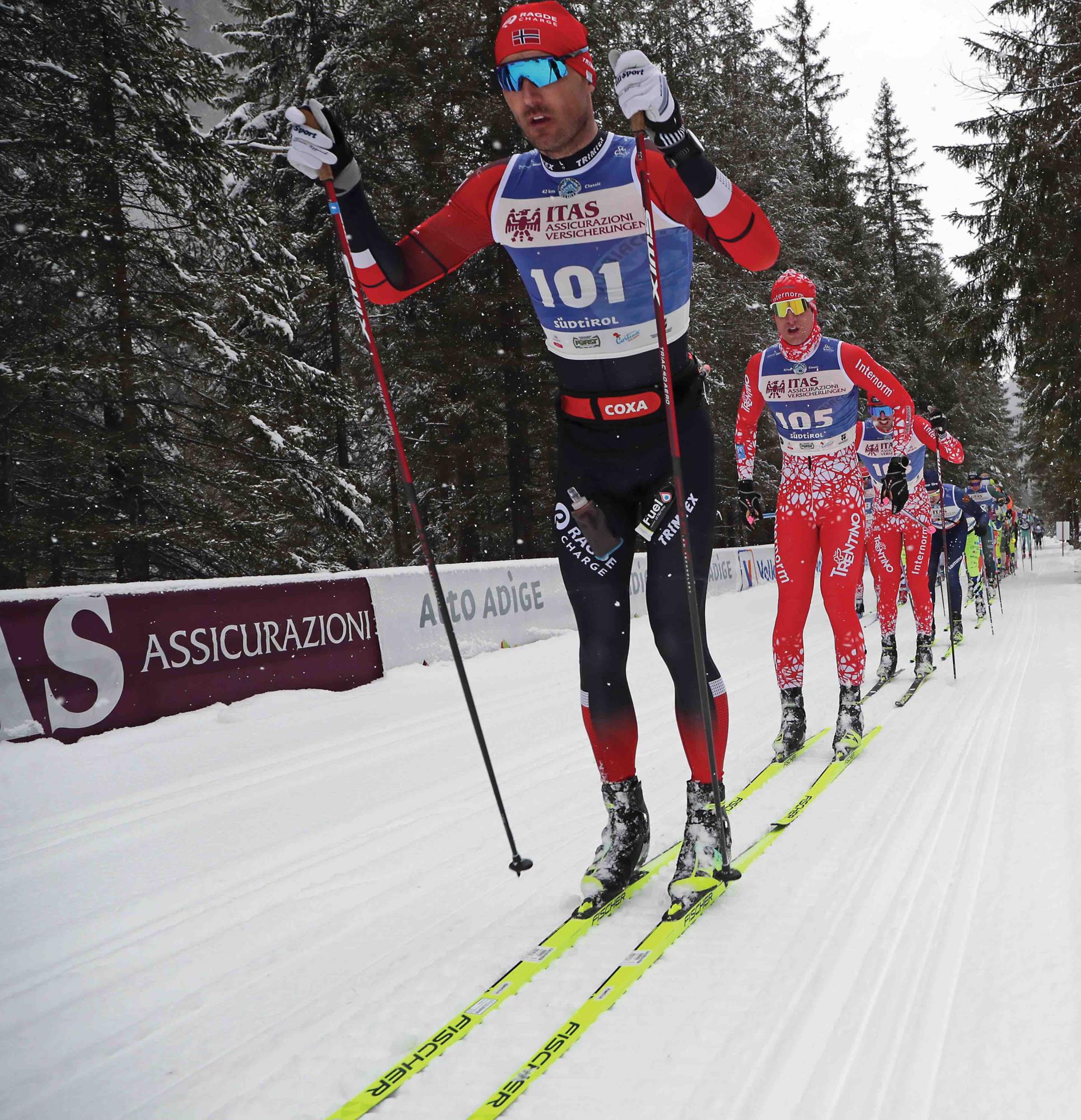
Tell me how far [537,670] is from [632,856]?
228 inches

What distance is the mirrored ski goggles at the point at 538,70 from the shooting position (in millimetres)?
2609

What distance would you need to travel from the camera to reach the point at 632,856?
290cm

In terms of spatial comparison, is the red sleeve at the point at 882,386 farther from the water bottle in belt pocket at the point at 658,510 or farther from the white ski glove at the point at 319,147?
the white ski glove at the point at 319,147

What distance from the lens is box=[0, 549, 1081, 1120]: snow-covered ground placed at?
188cm

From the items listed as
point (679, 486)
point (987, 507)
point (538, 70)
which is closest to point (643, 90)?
point (538, 70)

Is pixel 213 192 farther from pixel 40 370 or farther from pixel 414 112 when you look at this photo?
pixel 414 112

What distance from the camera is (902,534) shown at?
9.01m

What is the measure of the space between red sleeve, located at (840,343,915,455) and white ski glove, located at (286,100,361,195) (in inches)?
134

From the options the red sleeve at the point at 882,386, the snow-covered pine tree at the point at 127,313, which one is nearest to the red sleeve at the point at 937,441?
the red sleeve at the point at 882,386

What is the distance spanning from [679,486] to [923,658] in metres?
5.74

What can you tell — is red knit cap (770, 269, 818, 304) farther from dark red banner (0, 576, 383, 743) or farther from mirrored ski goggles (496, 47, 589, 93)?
dark red banner (0, 576, 383, 743)

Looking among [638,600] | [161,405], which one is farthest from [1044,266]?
[161,405]

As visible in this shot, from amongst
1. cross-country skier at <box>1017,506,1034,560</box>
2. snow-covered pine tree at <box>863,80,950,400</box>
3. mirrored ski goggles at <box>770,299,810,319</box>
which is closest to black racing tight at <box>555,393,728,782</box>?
mirrored ski goggles at <box>770,299,810,319</box>

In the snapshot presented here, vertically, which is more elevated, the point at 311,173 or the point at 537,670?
the point at 311,173
